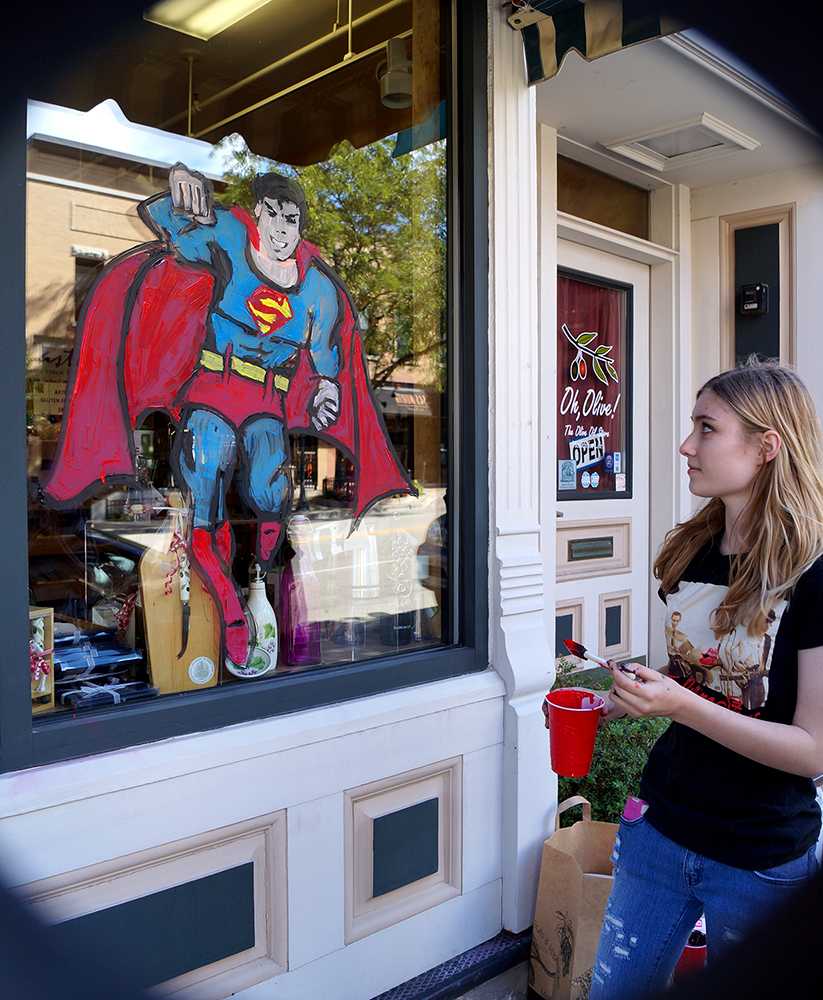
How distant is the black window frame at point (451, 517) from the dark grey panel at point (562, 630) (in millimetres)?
1520

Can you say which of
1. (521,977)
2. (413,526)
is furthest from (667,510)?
(521,977)

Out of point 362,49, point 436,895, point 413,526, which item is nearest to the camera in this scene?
point 436,895

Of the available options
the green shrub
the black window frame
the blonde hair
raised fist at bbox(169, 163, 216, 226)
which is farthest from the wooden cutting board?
the green shrub

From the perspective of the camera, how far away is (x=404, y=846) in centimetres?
244

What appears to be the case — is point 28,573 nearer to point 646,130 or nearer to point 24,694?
point 24,694

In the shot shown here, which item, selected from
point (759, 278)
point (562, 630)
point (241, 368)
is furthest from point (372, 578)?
point (759, 278)

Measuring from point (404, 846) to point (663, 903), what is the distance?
3.32ft

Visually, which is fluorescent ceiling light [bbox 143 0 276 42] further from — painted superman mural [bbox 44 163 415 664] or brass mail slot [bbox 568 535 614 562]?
brass mail slot [bbox 568 535 614 562]

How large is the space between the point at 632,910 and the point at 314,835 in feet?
3.02

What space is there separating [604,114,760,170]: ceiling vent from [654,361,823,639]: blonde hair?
9.17 feet

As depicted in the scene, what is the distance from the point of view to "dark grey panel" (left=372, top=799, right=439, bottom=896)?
2381 millimetres

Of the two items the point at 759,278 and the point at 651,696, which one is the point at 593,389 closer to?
the point at 759,278

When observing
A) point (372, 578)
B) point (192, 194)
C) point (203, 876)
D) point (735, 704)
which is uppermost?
point (192, 194)

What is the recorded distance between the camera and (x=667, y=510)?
4707 mm
